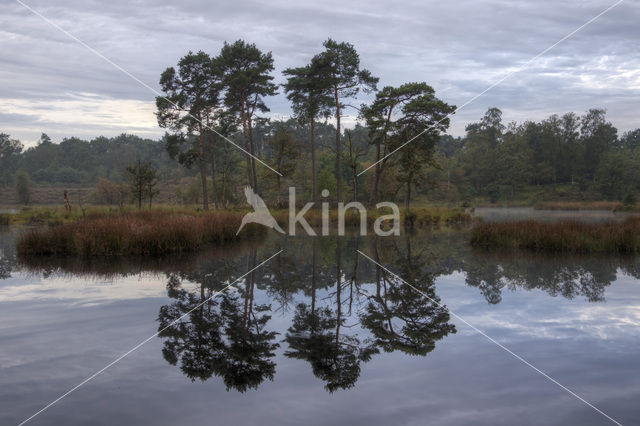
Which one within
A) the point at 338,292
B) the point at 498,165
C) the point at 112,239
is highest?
the point at 498,165

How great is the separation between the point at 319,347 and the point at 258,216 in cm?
2427

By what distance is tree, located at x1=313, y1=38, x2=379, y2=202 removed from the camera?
3278cm

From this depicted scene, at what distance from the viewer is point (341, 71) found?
3362 centimetres

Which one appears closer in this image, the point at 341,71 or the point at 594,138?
the point at 341,71

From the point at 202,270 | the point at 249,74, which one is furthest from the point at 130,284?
the point at 249,74

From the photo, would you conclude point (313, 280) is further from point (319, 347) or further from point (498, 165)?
point (498, 165)

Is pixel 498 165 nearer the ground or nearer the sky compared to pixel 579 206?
nearer the sky

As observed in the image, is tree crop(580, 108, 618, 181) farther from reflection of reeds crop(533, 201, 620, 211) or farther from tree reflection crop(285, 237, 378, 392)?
tree reflection crop(285, 237, 378, 392)

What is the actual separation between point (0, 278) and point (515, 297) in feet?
36.3

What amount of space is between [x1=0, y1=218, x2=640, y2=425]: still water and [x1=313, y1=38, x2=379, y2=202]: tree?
25123 millimetres

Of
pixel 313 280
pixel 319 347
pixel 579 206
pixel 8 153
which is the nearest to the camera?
pixel 319 347

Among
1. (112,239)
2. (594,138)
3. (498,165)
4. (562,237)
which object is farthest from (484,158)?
(112,239)

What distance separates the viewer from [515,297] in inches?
327

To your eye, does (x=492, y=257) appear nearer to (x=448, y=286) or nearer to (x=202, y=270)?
(x=448, y=286)
